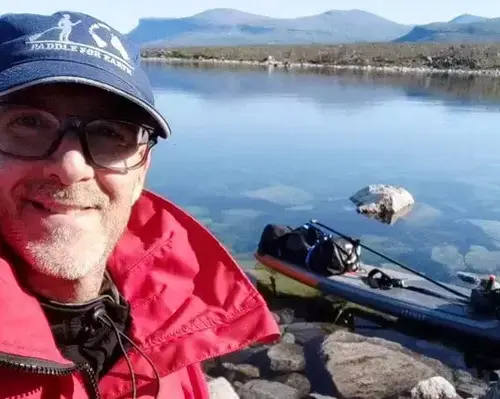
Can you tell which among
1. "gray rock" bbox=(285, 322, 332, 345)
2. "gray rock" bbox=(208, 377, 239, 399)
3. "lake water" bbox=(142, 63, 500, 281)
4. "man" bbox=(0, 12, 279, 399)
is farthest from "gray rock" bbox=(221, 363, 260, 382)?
"man" bbox=(0, 12, 279, 399)

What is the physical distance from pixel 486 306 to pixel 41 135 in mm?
7696

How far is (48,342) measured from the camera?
177cm

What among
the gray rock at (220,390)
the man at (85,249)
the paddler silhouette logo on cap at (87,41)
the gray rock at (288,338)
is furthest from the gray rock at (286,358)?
the paddler silhouette logo on cap at (87,41)

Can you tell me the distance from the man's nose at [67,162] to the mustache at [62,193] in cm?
2

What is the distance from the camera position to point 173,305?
2297mm

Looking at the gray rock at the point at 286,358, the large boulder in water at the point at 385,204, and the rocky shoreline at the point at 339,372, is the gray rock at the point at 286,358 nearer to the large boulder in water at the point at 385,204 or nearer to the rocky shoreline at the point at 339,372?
the rocky shoreline at the point at 339,372

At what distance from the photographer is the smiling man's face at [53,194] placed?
6.33 ft

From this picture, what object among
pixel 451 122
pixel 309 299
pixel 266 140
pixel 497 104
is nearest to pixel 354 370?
pixel 309 299

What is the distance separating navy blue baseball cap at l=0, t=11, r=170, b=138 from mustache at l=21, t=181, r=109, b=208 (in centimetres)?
29

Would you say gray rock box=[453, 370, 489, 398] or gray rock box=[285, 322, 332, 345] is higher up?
gray rock box=[285, 322, 332, 345]

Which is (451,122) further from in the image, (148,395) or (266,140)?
(148,395)

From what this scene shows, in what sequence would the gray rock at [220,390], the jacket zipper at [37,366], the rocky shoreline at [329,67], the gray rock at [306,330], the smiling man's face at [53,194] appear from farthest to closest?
the rocky shoreline at [329,67] → the gray rock at [306,330] → the gray rock at [220,390] → the smiling man's face at [53,194] → the jacket zipper at [37,366]

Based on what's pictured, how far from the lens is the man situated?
1.79 m

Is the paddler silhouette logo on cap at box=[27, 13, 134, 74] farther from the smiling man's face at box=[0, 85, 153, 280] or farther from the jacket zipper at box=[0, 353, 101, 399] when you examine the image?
the jacket zipper at box=[0, 353, 101, 399]
